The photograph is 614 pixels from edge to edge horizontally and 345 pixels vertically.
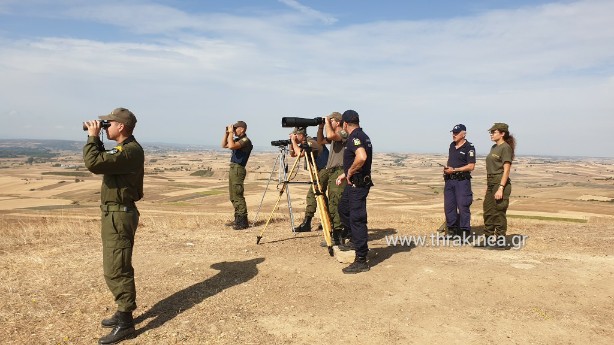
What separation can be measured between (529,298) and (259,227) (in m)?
6.84

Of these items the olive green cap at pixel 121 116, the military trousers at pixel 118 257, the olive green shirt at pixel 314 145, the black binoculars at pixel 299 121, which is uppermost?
the black binoculars at pixel 299 121

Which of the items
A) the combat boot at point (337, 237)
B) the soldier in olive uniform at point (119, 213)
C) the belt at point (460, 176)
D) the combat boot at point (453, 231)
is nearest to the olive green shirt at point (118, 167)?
the soldier in olive uniform at point (119, 213)

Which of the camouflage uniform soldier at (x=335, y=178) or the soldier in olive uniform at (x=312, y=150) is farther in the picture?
the camouflage uniform soldier at (x=335, y=178)

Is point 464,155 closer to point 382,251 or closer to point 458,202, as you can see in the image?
point 458,202

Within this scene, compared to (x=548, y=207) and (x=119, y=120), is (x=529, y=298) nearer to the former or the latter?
(x=119, y=120)

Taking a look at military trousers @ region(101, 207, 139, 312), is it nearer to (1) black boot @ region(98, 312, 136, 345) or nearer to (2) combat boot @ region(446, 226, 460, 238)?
(1) black boot @ region(98, 312, 136, 345)

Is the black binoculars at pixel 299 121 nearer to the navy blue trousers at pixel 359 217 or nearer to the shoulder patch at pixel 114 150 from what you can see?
the navy blue trousers at pixel 359 217

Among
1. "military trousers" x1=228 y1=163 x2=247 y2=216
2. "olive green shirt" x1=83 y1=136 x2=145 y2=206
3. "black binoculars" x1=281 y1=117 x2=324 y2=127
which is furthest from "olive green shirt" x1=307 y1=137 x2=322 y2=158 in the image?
"olive green shirt" x1=83 y1=136 x2=145 y2=206

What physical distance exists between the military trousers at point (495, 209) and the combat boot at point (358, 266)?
3624 millimetres

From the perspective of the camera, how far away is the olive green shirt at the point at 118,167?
4.31 metres

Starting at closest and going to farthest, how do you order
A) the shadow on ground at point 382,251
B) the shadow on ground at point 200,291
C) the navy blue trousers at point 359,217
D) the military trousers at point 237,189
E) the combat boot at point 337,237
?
the shadow on ground at point 200,291, the navy blue trousers at point 359,217, the shadow on ground at point 382,251, the combat boot at point 337,237, the military trousers at point 237,189

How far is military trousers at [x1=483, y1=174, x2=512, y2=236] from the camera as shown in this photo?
334 inches

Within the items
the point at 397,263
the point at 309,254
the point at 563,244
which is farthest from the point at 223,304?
the point at 563,244

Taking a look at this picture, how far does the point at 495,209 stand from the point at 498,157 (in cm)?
114
